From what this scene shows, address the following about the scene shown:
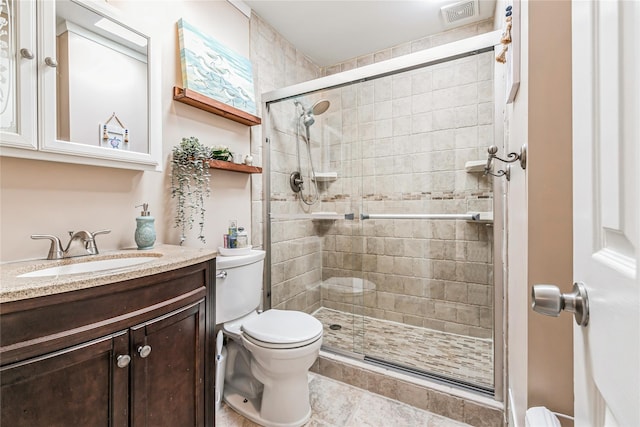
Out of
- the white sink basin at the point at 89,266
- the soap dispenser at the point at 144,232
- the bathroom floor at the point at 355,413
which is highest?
the soap dispenser at the point at 144,232

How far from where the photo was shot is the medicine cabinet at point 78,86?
95cm

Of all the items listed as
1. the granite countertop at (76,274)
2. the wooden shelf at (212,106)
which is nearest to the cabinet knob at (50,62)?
the wooden shelf at (212,106)

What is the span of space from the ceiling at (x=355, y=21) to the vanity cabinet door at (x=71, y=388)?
2.21m

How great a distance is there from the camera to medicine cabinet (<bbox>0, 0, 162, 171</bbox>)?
0.95m

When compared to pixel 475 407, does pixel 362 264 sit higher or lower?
higher

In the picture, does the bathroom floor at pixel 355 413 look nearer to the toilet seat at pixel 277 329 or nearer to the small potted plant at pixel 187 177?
the toilet seat at pixel 277 329

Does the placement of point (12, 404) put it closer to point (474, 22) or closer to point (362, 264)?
point (362, 264)

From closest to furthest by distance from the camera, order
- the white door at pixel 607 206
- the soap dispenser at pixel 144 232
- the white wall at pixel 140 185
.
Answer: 1. the white door at pixel 607 206
2. the white wall at pixel 140 185
3. the soap dispenser at pixel 144 232

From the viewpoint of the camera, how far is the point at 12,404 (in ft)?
2.11

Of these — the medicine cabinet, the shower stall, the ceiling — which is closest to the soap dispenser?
the medicine cabinet

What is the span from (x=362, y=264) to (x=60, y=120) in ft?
6.69

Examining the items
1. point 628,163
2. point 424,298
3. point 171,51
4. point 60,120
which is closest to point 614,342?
point 628,163

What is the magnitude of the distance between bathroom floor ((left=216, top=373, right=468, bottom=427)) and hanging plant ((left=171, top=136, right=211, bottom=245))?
1.00 m

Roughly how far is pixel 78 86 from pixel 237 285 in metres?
1.13
